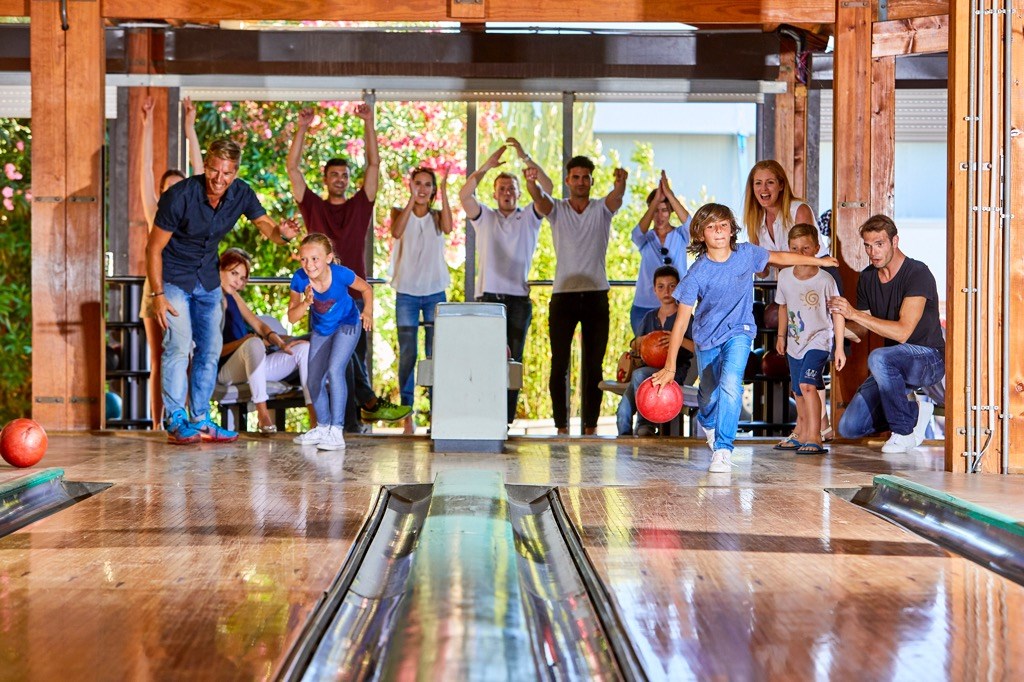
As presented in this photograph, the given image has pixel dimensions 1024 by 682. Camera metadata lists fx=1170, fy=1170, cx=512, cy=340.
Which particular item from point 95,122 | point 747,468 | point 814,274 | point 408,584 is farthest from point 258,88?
point 408,584

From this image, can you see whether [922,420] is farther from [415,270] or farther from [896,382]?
[415,270]

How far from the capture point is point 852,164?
6.78 m

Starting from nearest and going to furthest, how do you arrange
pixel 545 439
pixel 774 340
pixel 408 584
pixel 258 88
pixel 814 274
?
pixel 408 584 → pixel 814 274 → pixel 545 439 → pixel 774 340 → pixel 258 88

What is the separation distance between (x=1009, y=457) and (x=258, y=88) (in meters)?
6.22

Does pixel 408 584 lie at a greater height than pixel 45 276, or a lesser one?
lesser

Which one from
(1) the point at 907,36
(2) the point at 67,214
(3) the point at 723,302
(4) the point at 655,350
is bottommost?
(4) the point at 655,350

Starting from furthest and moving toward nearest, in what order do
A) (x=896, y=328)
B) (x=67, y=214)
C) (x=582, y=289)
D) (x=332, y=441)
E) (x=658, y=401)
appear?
(x=582, y=289) < (x=67, y=214) < (x=332, y=441) < (x=896, y=328) < (x=658, y=401)

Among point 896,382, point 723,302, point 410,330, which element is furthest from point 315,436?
point 896,382

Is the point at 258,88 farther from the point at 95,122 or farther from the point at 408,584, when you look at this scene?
the point at 408,584

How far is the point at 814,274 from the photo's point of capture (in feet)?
20.4

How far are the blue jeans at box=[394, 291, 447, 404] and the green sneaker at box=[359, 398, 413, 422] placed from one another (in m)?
0.16

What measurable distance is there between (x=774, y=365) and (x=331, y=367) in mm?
2706

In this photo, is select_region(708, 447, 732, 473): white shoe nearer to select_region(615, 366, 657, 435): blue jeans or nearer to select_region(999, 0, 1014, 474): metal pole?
select_region(999, 0, 1014, 474): metal pole

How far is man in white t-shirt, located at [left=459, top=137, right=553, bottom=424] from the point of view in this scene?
756cm
